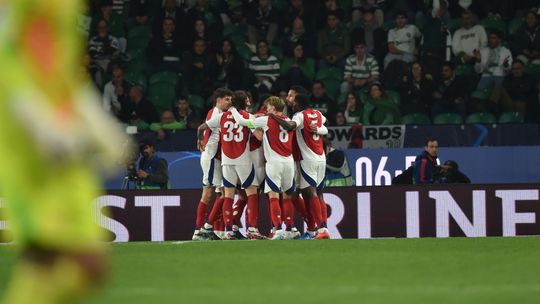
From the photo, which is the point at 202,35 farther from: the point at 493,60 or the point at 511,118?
the point at 511,118

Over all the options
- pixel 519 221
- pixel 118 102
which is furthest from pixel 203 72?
pixel 519 221

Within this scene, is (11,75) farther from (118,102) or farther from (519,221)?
(118,102)

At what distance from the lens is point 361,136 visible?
19.4 metres

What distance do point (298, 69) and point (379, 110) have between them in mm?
2093

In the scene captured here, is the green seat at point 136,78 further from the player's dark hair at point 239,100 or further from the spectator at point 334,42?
the player's dark hair at point 239,100

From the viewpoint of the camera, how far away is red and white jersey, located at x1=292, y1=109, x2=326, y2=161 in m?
16.4

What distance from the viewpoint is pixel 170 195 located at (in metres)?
17.7

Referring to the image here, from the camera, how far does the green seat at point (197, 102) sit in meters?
21.8

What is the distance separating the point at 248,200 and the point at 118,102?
6078 millimetres

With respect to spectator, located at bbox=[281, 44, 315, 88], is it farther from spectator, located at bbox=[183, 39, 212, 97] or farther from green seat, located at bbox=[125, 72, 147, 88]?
green seat, located at bbox=[125, 72, 147, 88]

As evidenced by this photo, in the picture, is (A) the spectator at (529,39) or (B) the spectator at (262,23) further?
(B) the spectator at (262,23)

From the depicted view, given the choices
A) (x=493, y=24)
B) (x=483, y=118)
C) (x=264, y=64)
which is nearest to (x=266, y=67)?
(x=264, y=64)

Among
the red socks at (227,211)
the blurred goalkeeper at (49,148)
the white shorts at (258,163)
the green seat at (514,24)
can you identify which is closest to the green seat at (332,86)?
the green seat at (514,24)

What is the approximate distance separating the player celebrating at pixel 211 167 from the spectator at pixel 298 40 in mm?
6265
